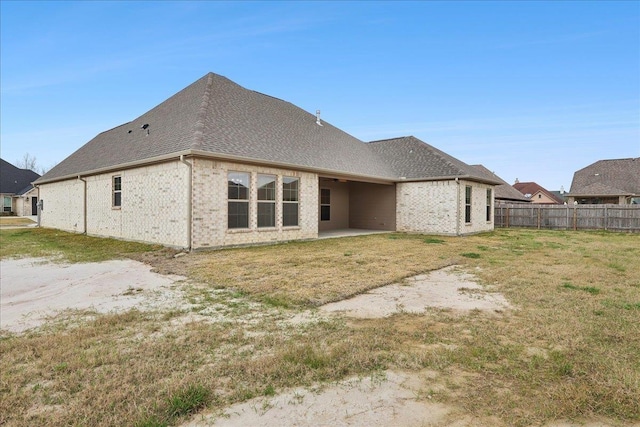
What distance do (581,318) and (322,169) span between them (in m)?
10.9

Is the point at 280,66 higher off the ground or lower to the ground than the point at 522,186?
higher

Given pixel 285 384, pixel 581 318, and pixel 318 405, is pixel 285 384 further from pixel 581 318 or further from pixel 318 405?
pixel 581 318

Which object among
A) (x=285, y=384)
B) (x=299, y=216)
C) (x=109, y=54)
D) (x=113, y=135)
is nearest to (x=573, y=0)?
(x=299, y=216)

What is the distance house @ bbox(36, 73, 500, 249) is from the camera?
11016mm

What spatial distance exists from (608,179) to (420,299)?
124 feet

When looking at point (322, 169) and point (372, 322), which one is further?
point (322, 169)

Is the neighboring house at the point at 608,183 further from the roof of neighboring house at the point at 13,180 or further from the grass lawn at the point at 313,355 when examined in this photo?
the roof of neighboring house at the point at 13,180

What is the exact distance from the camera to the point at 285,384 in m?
2.69

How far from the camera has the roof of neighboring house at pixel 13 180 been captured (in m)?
38.2

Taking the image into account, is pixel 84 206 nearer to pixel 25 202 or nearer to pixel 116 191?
pixel 116 191

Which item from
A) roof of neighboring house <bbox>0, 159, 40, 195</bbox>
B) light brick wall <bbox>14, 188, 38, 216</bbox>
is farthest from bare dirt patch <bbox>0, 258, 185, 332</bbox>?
roof of neighboring house <bbox>0, 159, 40, 195</bbox>

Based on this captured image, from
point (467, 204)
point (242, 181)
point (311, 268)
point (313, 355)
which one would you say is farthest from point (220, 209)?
point (467, 204)

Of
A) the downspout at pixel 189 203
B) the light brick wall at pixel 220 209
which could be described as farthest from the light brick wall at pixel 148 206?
the light brick wall at pixel 220 209

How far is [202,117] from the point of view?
39.3ft
